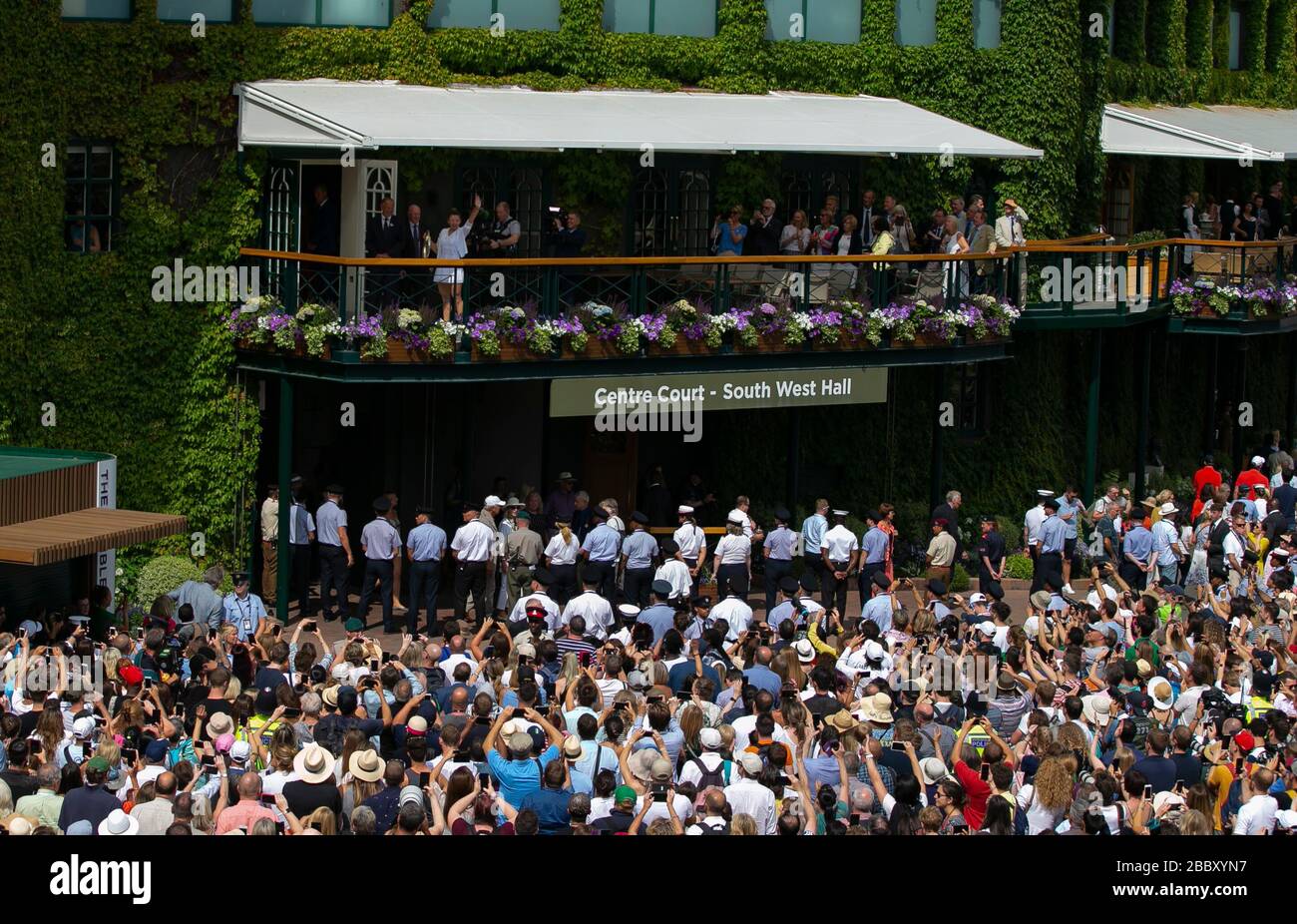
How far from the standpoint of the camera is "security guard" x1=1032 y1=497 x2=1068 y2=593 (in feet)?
85.0

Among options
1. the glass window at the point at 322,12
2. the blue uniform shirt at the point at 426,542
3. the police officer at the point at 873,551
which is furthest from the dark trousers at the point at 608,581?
the glass window at the point at 322,12

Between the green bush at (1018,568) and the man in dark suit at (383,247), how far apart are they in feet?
30.0

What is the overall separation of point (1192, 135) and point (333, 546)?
660 inches

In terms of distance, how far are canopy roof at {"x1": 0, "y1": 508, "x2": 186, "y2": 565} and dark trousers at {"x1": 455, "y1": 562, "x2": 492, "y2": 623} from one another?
337 centimetres

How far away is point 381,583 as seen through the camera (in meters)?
24.9

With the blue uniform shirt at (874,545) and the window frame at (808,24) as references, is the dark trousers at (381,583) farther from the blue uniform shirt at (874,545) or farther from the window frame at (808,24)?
the window frame at (808,24)

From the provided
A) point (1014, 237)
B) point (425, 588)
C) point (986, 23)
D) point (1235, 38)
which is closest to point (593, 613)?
point (425, 588)

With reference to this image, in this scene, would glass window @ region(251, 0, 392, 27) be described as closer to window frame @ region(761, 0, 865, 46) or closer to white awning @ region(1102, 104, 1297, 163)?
window frame @ region(761, 0, 865, 46)

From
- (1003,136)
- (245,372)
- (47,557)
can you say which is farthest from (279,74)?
(1003,136)

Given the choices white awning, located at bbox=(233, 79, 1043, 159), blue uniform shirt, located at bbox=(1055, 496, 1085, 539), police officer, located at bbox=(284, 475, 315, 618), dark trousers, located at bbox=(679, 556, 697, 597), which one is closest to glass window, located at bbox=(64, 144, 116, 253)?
white awning, located at bbox=(233, 79, 1043, 159)

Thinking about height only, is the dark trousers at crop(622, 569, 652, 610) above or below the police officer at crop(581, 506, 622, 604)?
below

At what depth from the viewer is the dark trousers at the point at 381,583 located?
80.0ft

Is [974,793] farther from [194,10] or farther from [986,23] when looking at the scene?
[986,23]
